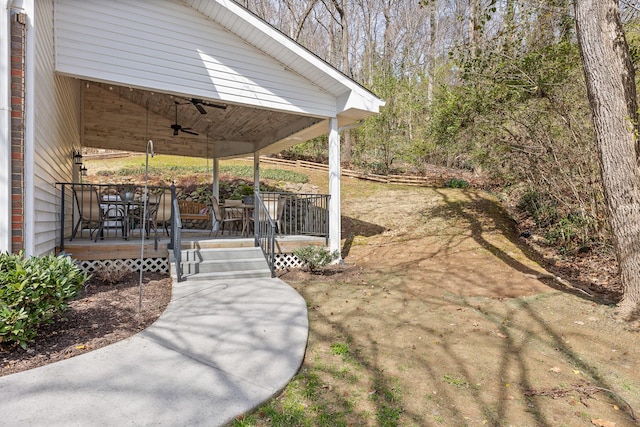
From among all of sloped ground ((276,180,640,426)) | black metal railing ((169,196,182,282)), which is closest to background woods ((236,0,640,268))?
sloped ground ((276,180,640,426))

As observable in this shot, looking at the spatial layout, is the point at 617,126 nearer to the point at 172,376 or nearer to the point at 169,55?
the point at 172,376

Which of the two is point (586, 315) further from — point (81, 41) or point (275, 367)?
point (81, 41)

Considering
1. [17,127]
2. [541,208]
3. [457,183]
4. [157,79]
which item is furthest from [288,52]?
[457,183]

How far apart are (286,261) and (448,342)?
13.1 feet

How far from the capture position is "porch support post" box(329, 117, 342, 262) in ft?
23.1

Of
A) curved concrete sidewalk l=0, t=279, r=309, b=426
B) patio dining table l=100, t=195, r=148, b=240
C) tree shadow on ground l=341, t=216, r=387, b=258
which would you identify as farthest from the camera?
tree shadow on ground l=341, t=216, r=387, b=258

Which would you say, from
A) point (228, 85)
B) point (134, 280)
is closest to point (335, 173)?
point (228, 85)

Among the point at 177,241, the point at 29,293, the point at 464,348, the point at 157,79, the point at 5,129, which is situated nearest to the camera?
the point at 29,293

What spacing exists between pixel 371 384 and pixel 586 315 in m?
3.11

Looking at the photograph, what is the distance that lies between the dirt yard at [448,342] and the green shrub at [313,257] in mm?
238

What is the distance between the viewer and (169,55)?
5.57 meters

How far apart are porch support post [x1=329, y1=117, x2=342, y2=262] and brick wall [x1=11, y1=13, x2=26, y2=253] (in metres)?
4.70

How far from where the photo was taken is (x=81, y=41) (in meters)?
4.99

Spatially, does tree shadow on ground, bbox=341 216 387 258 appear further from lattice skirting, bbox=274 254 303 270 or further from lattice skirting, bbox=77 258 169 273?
lattice skirting, bbox=77 258 169 273
